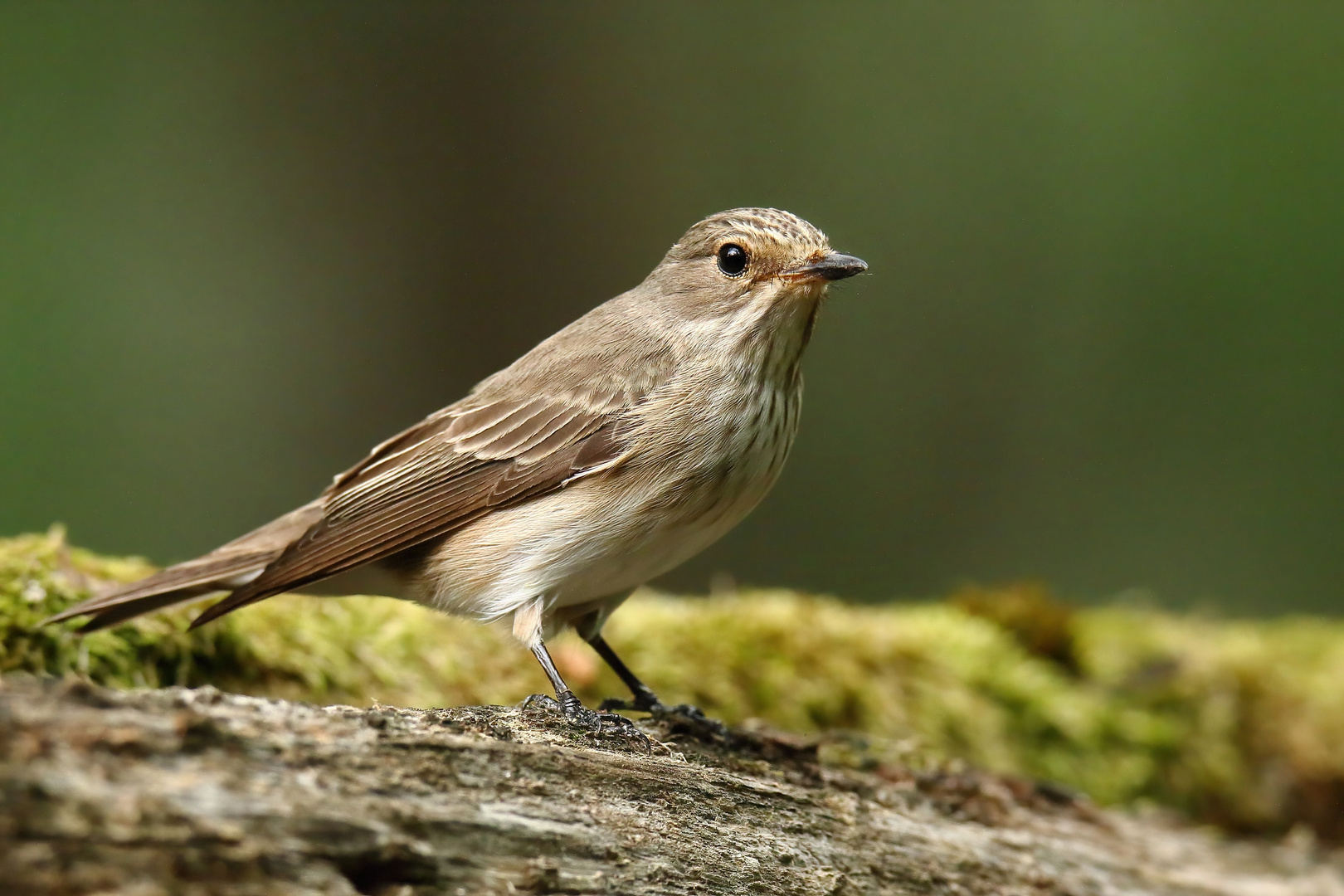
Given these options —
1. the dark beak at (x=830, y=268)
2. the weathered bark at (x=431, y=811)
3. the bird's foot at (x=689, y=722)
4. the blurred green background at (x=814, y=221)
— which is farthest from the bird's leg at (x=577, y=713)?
the blurred green background at (x=814, y=221)

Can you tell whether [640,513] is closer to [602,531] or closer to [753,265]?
[602,531]

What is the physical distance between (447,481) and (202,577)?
94cm


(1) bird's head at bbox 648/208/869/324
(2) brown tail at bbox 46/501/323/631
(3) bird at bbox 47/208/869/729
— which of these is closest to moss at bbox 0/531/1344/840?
(2) brown tail at bbox 46/501/323/631

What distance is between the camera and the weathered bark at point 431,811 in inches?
80.5

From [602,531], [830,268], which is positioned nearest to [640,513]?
[602,531]

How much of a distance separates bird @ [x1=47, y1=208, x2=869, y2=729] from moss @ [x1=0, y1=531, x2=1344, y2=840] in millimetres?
354

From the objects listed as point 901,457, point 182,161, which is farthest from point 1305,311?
point 182,161

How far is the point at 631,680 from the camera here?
461 centimetres

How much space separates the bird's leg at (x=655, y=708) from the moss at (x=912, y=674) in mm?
399

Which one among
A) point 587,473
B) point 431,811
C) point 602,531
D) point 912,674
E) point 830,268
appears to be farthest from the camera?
point 912,674

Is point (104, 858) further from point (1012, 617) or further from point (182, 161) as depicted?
point (182, 161)

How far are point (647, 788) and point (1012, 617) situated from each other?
12.7 feet

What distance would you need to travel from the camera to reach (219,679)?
428 cm

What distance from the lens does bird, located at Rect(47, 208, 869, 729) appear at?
398 centimetres
